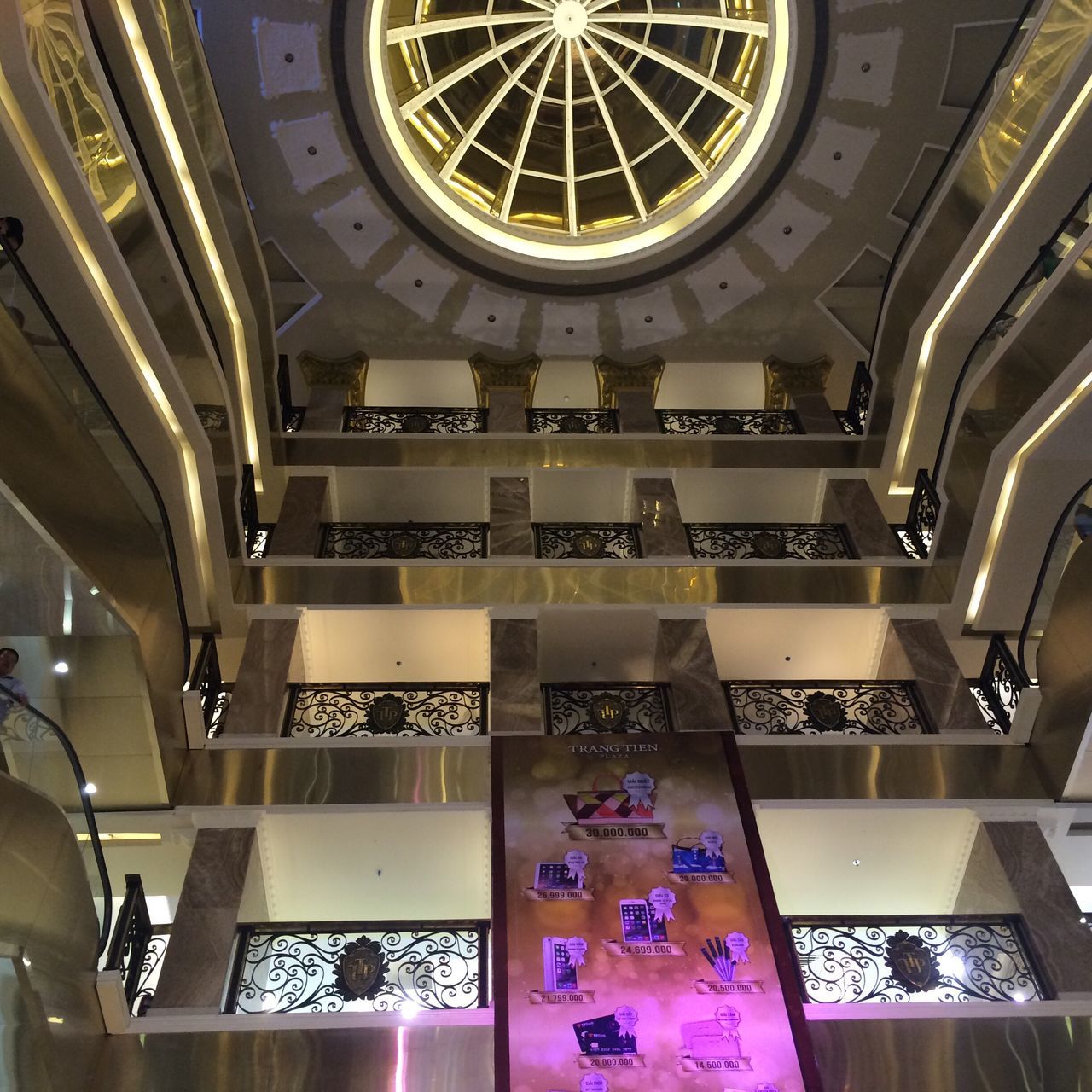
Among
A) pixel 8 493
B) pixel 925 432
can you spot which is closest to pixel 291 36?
pixel 8 493

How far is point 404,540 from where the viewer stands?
1062 centimetres

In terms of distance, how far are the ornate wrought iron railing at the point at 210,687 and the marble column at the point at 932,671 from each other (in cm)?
597

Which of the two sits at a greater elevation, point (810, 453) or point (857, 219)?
point (857, 219)

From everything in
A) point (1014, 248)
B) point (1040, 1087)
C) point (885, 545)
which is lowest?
point (1040, 1087)

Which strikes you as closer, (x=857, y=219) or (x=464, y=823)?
(x=464, y=823)

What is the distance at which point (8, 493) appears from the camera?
19.3ft

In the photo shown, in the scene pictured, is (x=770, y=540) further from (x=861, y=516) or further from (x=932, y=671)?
(x=932, y=671)

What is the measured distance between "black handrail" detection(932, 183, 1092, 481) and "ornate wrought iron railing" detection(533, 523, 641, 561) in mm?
3158

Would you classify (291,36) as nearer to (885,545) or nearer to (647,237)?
(647,237)

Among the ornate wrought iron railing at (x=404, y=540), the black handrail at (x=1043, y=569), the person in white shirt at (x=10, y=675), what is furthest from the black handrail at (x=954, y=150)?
the person in white shirt at (x=10, y=675)

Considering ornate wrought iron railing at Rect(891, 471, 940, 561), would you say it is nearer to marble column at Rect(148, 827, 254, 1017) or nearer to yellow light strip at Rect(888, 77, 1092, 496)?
yellow light strip at Rect(888, 77, 1092, 496)

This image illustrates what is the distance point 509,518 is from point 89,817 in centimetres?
551

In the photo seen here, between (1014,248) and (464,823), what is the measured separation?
695cm

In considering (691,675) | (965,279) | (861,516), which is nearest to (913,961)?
(691,675)
